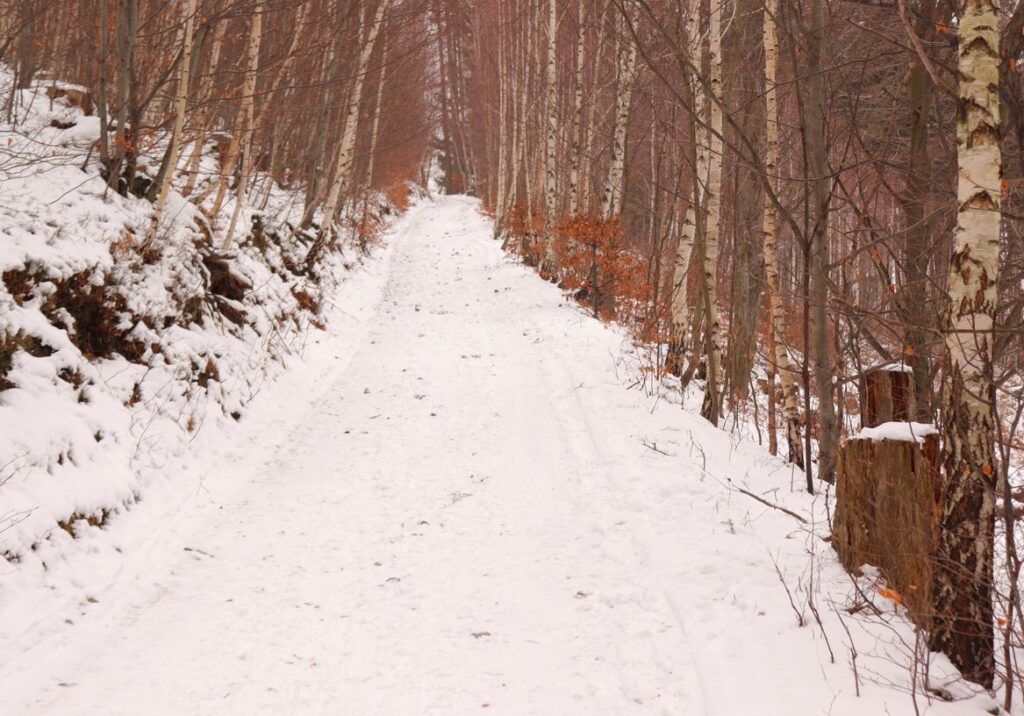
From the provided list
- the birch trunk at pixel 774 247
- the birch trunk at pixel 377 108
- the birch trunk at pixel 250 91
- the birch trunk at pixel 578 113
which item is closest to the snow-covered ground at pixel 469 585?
the birch trunk at pixel 774 247

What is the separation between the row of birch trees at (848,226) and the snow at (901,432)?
0.35m

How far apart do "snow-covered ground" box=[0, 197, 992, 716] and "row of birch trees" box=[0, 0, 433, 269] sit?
407cm

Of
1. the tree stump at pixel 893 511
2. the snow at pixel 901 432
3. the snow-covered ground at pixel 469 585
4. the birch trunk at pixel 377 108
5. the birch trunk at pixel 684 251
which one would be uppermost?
the birch trunk at pixel 377 108

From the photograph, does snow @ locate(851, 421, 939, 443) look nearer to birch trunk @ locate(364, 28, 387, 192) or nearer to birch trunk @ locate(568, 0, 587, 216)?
birch trunk @ locate(568, 0, 587, 216)

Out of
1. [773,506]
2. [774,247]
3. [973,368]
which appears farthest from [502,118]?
[973,368]

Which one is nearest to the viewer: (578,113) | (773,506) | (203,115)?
(773,506)

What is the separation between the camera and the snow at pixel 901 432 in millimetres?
3598

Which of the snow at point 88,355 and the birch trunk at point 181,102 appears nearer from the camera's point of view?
the snow at point 88,355

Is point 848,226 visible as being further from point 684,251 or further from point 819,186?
point 819,186

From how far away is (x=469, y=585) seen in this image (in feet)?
14.8

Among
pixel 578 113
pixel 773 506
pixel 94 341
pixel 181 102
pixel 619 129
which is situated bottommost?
pixel 773 506

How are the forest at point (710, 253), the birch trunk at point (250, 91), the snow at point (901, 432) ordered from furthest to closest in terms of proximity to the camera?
the birch trunk at point (250, 91), the snow at point (901, 432), the forest at point (710, 253)

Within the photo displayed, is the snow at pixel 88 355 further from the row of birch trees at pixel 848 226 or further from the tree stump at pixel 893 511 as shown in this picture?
the row of birch trees at pixel 848 226

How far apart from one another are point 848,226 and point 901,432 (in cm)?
546
